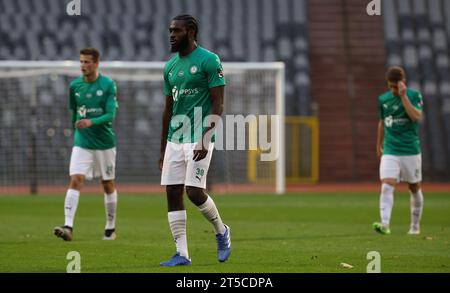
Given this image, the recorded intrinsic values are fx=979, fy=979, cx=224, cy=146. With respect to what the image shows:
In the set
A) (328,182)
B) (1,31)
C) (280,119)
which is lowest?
(328,182)

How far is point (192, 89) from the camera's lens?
28.4 feet

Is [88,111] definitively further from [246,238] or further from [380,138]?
[380,138]

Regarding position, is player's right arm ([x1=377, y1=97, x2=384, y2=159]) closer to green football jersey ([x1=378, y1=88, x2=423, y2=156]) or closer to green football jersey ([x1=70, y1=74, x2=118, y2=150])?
green football jersey ([x1=378, y1=88, x2=423, y2=156])

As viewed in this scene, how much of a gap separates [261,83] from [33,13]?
9406 millimetres

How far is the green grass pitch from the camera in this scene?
8.81 metres

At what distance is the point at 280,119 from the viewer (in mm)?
23656

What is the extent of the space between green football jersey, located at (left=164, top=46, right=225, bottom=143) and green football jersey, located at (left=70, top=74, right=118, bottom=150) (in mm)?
3193

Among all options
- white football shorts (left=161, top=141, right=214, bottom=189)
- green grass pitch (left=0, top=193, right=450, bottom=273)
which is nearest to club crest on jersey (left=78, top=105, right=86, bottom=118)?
green grass pitch (left=0, top=193, right=450, bottom=273)

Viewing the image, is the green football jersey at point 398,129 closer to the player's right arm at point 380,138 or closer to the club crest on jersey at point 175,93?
the player's right arm at point 380,138

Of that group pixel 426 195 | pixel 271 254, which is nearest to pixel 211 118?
pixel 271 254

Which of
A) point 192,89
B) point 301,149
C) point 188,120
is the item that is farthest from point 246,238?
point 301,149

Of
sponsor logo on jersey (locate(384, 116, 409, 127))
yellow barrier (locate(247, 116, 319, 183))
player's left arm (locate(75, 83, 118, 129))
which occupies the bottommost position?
yellow barrier (locate(247, 116, 319, 183))

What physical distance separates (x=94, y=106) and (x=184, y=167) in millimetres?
3465
